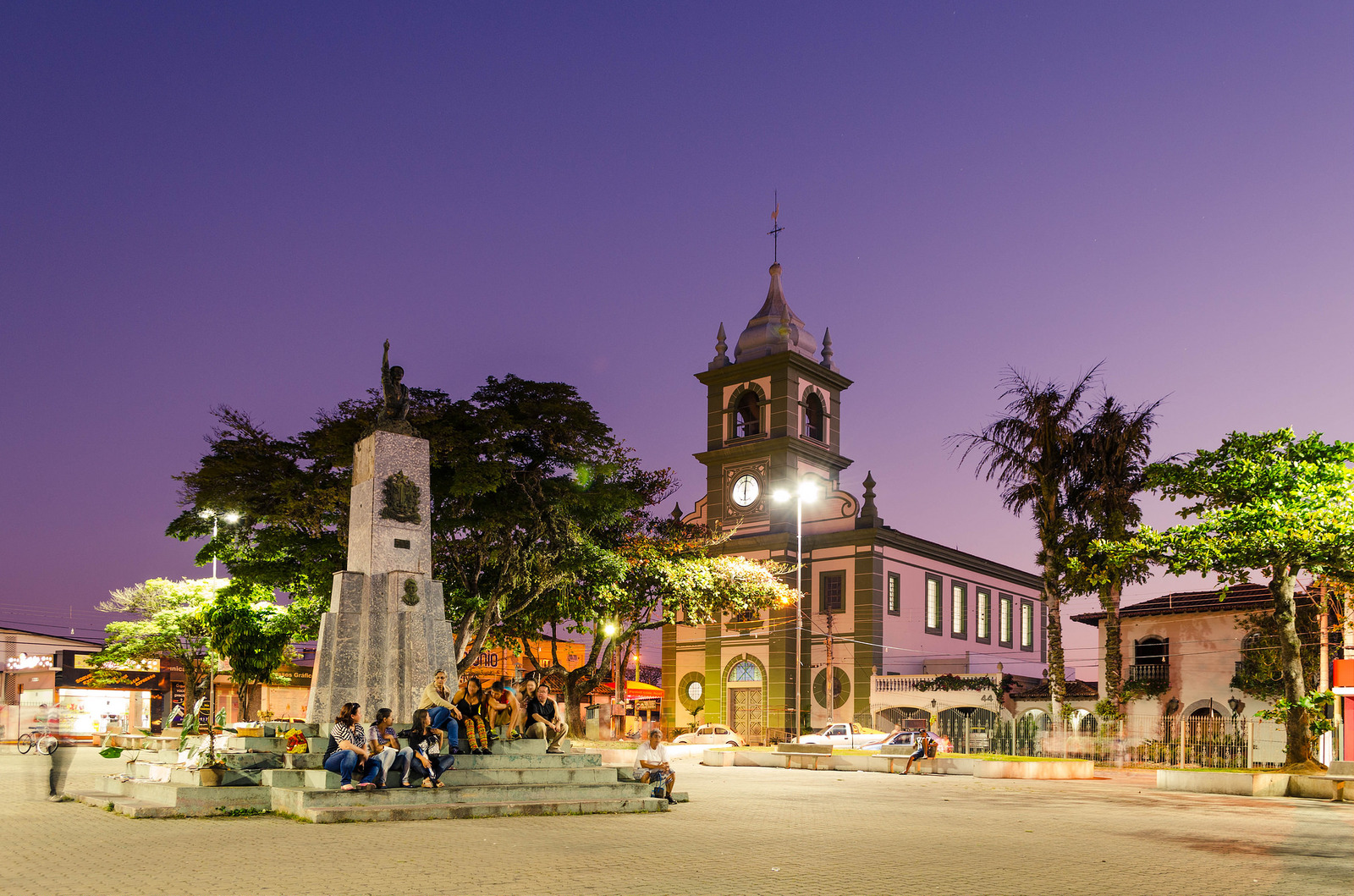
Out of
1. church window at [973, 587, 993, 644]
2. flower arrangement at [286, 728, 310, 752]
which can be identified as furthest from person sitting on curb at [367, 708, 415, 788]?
church window at [973, 587, 993, 644]

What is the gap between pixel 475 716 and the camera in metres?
16.6

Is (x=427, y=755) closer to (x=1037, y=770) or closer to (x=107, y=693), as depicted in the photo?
(x=1037, y=770)

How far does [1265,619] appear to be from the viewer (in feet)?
121

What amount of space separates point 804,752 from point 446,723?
20.6 meters

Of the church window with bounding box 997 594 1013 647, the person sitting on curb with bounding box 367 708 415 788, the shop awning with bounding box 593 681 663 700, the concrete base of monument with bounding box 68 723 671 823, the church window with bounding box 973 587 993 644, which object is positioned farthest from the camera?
the shop awning with bounding box 593 681 663 700

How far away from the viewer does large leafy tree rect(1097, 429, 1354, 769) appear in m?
20.4

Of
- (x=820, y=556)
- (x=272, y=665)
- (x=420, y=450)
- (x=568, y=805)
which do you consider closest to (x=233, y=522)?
(x=272, y=665)

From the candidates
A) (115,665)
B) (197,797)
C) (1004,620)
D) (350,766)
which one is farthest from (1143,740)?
(115,665)

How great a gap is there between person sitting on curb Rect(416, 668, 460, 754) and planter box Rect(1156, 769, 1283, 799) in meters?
15.1

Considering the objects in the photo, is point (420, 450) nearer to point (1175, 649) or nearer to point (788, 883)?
point (788, 883)

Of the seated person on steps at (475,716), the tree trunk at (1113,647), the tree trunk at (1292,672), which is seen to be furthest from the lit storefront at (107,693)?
the tree trunk at (1292,672)

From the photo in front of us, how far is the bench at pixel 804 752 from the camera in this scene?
31.4 m

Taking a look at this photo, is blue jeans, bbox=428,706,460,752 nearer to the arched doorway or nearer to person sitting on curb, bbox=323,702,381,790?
person sitting on curb, bbox=323,702,381,790

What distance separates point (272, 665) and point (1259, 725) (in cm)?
3082
